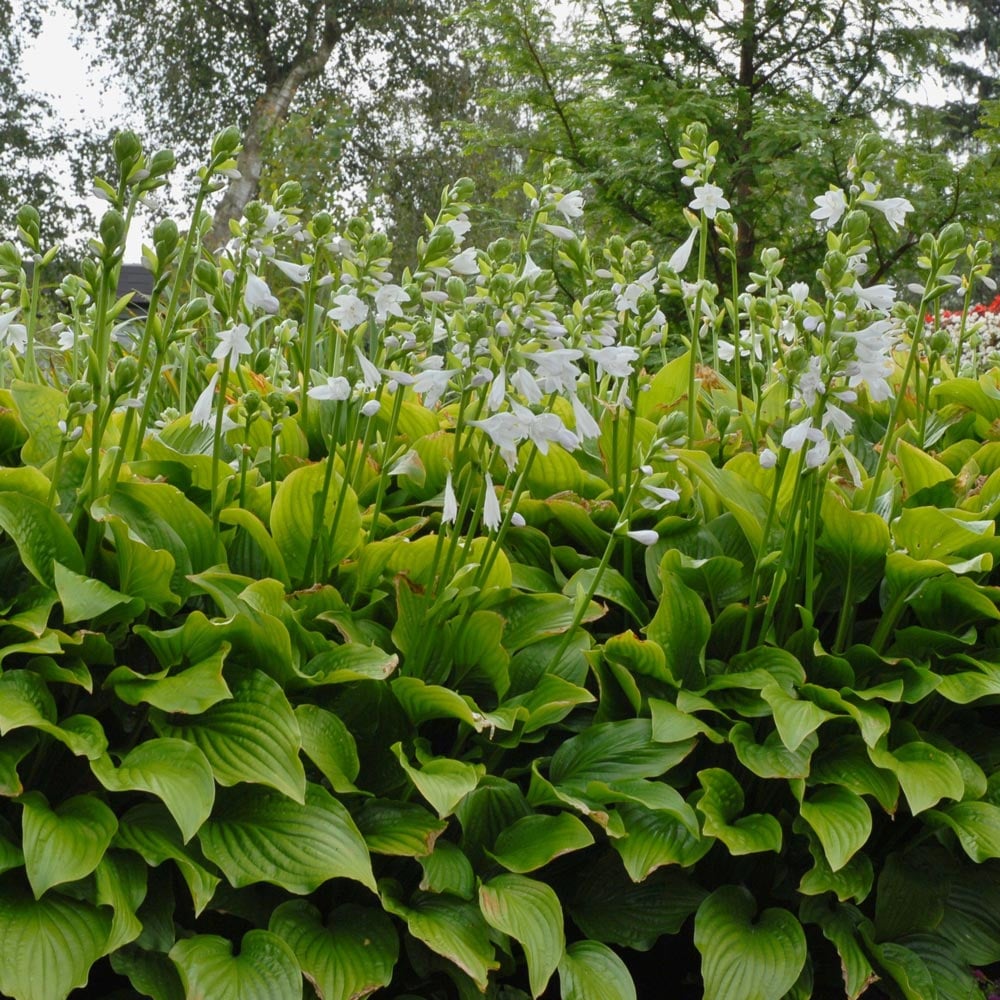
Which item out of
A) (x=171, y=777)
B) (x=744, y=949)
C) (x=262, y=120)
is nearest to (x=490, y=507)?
(x=171, y=777)

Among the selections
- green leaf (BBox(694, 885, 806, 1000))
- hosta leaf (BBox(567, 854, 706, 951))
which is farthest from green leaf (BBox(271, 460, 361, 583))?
green leaf (BBox(694, 885, 806, 1000))

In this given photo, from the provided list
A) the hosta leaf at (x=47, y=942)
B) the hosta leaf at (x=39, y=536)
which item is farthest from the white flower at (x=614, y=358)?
the hosta leaf at (x=47, y=942)

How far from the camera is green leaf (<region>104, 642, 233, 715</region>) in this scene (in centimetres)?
161

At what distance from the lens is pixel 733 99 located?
8734 millimetres

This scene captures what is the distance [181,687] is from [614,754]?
2.62 ft

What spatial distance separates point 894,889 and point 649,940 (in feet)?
1.74

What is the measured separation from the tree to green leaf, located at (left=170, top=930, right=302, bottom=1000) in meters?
7.13

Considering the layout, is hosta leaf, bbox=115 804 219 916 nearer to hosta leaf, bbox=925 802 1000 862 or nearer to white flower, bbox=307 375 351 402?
white flower, bbox=307 375 351 402

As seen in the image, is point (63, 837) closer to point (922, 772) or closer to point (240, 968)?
point (240, 968)

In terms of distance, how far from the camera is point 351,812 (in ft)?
5.95

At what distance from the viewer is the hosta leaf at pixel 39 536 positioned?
5.64 feet

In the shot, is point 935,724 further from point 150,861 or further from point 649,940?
point 150,861

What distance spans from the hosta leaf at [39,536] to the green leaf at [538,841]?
90 cm

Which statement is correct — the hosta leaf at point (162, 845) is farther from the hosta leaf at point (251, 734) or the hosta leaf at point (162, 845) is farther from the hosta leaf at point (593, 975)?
the hosta leaf at point (593, 975)
